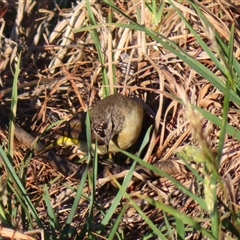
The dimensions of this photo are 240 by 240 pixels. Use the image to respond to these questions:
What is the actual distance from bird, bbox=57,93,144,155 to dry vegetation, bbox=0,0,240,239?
9cm

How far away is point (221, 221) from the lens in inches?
74.3

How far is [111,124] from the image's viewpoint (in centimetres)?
380

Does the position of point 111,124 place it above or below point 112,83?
below

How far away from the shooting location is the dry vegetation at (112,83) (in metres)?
2.96

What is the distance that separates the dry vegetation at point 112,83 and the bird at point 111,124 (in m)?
0.09

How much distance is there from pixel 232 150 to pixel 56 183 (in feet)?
3.11

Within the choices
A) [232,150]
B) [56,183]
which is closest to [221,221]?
[232,150]

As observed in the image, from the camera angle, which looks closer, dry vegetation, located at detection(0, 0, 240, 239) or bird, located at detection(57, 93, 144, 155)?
dry vegetation, located at detection(0, 0, 240, 239)

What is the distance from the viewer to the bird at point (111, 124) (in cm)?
356

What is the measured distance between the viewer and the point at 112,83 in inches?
148

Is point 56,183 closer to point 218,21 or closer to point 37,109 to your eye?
point 37,109

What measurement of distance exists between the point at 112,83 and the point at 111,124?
0.78 ft

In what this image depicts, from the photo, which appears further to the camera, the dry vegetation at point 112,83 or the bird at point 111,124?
the bird at point 111,124

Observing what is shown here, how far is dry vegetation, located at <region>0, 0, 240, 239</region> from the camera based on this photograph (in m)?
2.96
